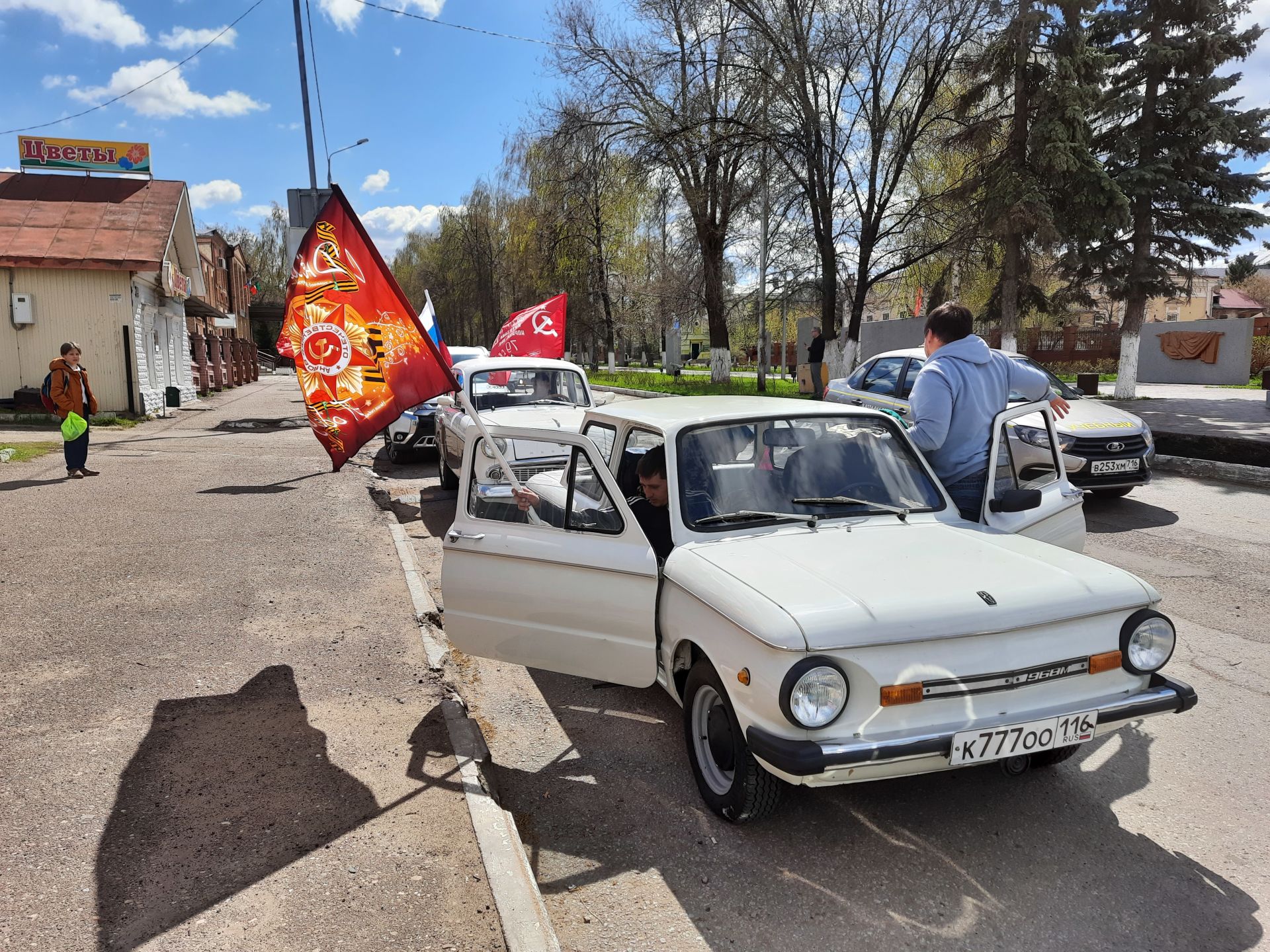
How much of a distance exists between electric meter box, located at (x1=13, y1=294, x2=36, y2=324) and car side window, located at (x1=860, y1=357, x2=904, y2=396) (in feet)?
60.2

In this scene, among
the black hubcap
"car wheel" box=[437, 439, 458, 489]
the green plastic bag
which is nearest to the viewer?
the black hubcap

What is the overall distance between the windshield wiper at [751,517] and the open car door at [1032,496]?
0.99 m

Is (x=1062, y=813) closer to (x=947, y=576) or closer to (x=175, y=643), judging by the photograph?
(x=947, y=576)

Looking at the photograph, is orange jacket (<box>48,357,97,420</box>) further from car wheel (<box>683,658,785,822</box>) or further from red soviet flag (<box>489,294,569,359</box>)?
car wheel (<box>683,658,785,822</box>)

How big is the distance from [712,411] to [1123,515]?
21.7ft

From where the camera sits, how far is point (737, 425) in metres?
4.23

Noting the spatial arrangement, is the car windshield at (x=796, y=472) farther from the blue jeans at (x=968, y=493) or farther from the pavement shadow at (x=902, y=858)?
the pavement shadow at (x=902, y=858)

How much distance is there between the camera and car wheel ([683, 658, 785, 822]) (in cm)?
326

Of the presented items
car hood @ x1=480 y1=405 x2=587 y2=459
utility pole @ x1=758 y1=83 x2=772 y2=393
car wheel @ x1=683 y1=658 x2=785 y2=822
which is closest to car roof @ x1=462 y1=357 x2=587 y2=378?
car hood @ x1=480 y1=405 x2=587 y2=459

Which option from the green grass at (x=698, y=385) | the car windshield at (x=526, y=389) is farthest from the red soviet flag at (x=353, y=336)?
the green grass at (x=698, y=385)

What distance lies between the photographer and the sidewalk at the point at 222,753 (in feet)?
9.30

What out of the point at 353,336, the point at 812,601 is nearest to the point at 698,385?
the point at 353,336

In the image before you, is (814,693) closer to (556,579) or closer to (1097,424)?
(556,579)

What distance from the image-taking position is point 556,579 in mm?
3926
